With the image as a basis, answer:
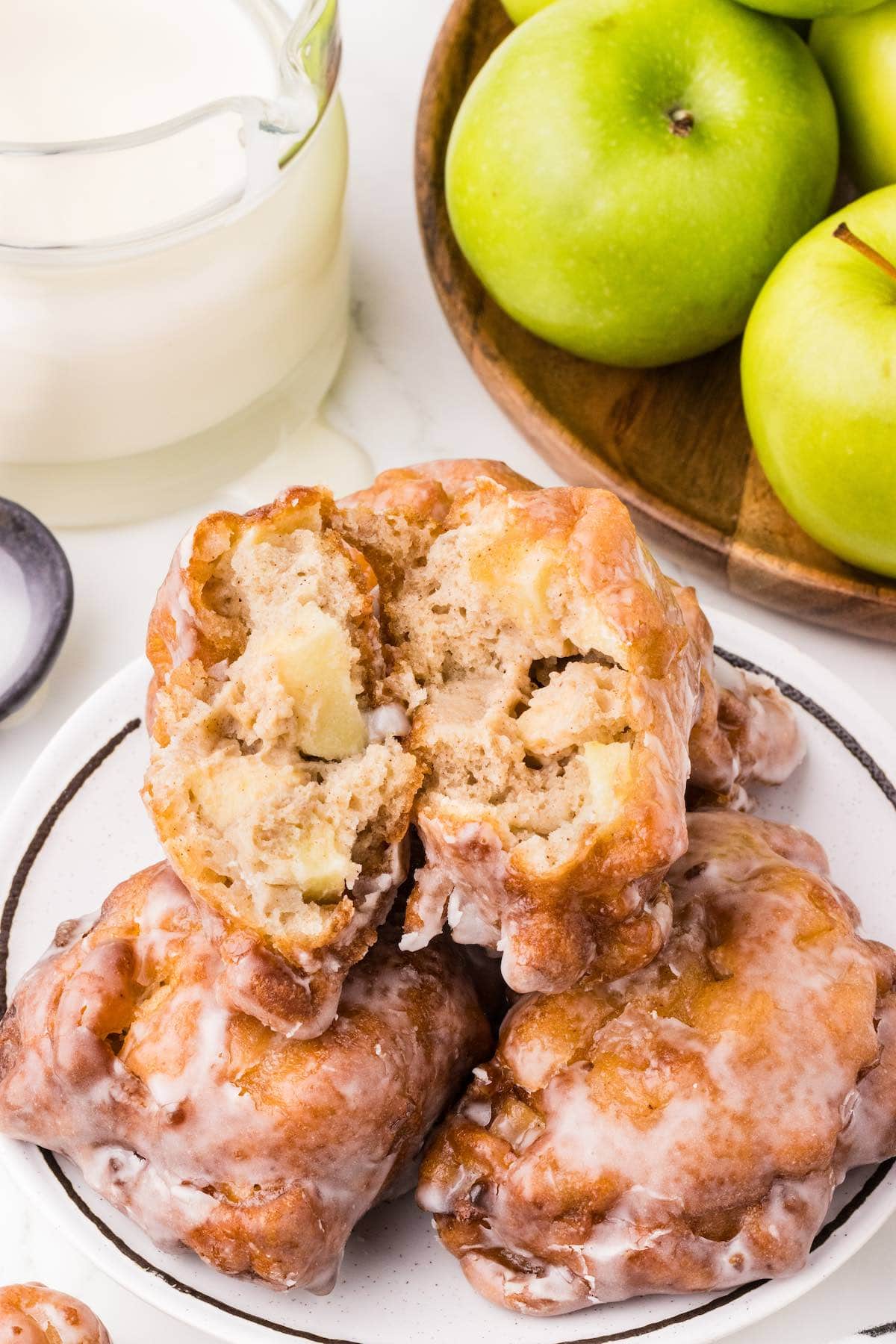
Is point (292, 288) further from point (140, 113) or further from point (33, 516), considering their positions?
point (33, 516)

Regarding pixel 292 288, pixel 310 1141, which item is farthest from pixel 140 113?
pixel 310 1141

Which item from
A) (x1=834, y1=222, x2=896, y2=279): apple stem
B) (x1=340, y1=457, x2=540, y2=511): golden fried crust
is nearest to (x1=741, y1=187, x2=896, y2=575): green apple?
(x1=834, y1=222, x2=896, y2=279): apple stem

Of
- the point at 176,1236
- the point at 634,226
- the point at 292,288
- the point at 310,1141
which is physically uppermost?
the point at 634,226

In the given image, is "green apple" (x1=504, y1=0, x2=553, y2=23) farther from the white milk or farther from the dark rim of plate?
the dark rim of plate

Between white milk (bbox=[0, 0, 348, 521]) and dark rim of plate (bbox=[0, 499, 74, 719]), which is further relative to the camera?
dark rim of plate (bbox=[0, 499, 74, 719])

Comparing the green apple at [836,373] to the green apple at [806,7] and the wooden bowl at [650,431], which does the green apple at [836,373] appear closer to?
the wooden bowl at [650,431]

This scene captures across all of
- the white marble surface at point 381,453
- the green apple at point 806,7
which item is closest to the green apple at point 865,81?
A: the green apple at point 806,7
